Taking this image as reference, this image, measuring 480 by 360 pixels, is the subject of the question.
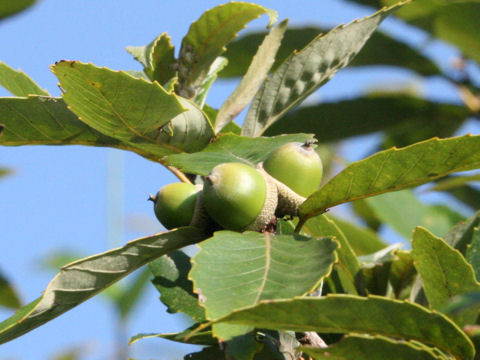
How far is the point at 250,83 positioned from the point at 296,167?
0.32 metres

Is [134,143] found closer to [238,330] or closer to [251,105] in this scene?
[251,105]

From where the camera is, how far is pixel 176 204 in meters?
1.12

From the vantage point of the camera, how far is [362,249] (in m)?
2.02

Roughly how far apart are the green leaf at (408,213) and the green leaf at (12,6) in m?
1.76

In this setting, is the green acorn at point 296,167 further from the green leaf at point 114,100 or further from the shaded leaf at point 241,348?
the shaded leaf at point 241,348

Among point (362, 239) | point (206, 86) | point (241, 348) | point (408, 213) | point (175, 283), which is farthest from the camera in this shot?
point (408, 213)

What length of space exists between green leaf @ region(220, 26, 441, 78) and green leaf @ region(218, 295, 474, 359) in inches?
84.8

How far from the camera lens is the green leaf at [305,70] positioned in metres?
1.33

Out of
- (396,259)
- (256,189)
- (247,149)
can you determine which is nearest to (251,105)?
(247,149)

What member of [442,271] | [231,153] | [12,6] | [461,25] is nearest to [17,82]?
[231,153]

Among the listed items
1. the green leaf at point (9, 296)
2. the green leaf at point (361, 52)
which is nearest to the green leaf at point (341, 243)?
the green leaf at point (9, 296)

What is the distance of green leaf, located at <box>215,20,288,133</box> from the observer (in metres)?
1.37

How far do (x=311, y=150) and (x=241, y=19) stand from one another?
0.37m

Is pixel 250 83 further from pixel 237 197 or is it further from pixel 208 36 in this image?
pixel 237 197
